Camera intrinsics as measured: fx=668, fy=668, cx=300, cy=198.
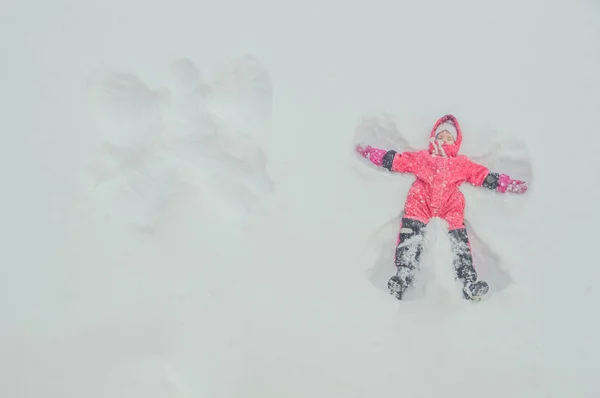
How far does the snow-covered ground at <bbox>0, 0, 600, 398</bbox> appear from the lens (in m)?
2.12

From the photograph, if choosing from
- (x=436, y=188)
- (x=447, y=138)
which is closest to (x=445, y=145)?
(x=447, y=138)

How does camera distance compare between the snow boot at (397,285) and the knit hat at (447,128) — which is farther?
the knit hat at (447,128)

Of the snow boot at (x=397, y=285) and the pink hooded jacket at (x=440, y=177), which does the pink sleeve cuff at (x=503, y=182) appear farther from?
the snow boot at (x=397, y=285)

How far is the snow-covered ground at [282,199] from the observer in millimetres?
2121

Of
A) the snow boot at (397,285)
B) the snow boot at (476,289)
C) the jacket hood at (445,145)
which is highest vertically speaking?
the jacket hood at (445,145)

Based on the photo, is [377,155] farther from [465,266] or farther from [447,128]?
[465,266]

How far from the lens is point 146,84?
2.18 metres

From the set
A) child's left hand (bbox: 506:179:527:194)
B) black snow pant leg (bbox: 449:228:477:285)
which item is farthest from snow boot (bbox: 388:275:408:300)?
child's left hand (bbox: 506:179:527:194)

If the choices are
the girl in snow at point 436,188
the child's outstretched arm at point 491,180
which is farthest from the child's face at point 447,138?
the child's outstretched arm at point 491,180

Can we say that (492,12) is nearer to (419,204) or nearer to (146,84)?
(419,204)

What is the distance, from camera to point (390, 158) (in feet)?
7.20

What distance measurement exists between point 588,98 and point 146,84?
4.84 ft

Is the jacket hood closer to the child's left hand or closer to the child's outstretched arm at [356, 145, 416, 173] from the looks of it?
the child's outstretched arm at [356, 145, 416, 173]

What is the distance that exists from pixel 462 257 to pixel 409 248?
0.56 ft
